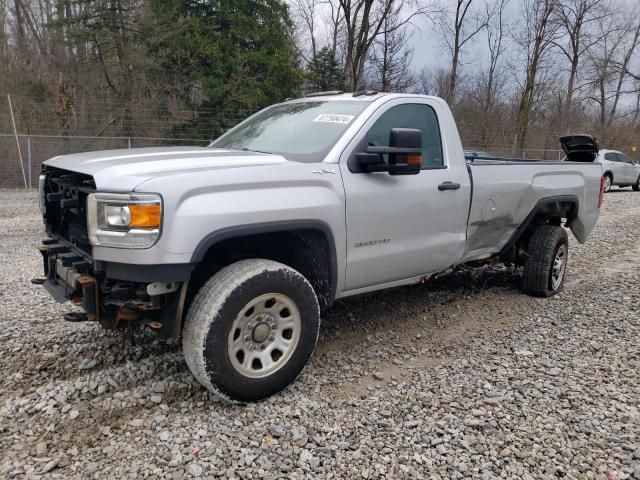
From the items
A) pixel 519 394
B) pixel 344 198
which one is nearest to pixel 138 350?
pixel 344 198

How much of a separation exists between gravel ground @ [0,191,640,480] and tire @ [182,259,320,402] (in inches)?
7.5

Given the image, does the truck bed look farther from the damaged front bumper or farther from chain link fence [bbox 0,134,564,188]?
chain link fence [bbox 0,134,564,188]

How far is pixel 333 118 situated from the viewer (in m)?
3.85

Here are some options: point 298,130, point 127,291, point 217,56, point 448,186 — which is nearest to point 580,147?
point 448,186

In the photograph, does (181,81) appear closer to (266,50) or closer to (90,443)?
(266,50)

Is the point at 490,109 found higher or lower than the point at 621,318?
higher

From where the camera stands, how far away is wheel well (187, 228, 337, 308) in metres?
3.24

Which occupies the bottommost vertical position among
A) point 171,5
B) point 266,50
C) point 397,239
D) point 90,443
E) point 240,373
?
point 90,443

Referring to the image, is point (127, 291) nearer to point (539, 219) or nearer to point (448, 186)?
point (448, 186)

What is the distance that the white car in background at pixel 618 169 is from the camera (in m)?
19.3

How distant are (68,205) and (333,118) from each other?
6.30 ft

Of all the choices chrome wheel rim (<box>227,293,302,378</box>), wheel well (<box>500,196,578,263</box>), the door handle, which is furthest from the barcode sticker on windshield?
wheel well (<box>500,196,578,263</box>)

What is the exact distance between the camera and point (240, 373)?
3.00m

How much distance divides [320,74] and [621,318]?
19238 mm
